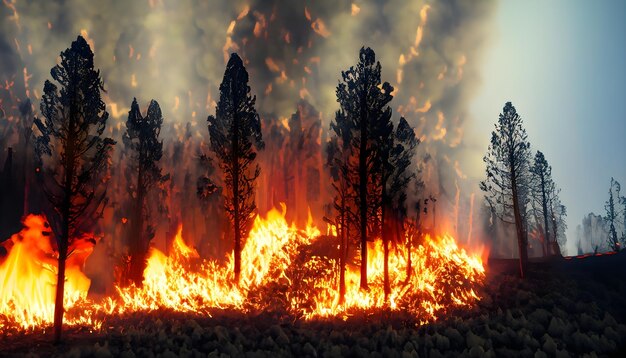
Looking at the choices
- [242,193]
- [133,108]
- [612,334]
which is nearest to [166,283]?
[242,193]

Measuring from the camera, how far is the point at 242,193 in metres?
34.9

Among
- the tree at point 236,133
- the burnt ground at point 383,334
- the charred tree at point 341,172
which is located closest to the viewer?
the burnt ground at point 383,334

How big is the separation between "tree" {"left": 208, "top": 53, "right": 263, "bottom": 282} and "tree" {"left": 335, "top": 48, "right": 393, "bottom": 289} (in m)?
7.15

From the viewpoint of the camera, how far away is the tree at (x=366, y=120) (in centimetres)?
3116

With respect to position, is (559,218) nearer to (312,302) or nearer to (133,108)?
(312,302)

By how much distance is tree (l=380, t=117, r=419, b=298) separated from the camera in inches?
1240

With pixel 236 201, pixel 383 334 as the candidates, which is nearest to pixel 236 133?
pixel 236 201

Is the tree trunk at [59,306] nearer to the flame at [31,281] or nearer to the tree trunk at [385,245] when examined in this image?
the flame at [31,281]

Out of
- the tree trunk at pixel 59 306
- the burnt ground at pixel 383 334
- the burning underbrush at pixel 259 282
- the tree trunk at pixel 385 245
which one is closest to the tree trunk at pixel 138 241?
the burning underbrush at pixel 259 282

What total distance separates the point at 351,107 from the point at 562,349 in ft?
63.9

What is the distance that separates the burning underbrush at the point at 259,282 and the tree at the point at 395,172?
289cm

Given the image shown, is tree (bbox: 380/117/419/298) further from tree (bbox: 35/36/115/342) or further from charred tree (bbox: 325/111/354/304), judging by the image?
tree (bbox: 35/36/115/342)

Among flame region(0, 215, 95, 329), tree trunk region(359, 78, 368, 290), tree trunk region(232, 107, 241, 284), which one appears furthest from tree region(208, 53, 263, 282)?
flame region(0, 215, 95, 329)

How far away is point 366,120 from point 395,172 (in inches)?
178
